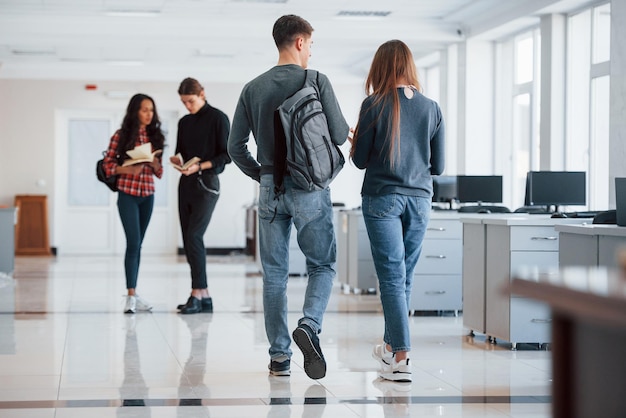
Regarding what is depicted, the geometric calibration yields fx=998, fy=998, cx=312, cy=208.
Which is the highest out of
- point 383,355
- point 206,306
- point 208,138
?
point 208,138

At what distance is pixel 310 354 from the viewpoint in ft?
13.1

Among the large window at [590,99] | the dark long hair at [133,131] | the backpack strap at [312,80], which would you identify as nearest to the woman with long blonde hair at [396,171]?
the backpack strap at [312,80]

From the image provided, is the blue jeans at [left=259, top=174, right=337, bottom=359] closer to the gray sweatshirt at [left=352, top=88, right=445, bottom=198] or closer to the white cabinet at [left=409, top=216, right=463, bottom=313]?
the gray sweatshirt at [left=352, top=88, right=445, bottom=198]

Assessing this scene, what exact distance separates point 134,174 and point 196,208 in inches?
19.4

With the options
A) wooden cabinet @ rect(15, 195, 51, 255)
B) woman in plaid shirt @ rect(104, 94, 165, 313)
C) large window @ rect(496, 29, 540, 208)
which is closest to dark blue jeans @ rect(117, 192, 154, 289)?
woman in plaid shirt @ rect(104, 94, 165, 313)

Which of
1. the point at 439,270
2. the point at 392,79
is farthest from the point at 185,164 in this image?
the point at 392,79

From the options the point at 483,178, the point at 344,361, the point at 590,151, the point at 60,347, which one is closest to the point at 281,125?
the point at 344,361

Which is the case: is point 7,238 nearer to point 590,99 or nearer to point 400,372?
point 590,99

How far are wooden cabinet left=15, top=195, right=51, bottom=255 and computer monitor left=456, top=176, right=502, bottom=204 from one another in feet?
29.7

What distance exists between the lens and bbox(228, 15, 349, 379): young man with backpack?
13.5ft

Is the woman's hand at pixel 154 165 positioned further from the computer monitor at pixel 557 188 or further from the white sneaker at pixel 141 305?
the computer monitor at pixel 557 188

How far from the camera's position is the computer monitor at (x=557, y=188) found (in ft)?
24.8

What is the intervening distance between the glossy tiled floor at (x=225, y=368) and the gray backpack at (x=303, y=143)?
0.86 metres

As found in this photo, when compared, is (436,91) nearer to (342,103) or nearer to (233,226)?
(342,103)
